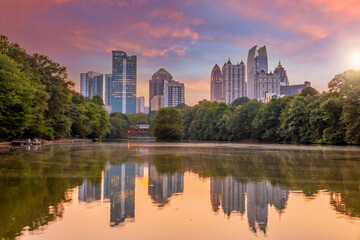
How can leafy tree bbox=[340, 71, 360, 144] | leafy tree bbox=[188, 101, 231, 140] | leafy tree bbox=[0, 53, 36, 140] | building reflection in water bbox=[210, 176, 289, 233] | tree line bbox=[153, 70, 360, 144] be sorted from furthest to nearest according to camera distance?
leafy tree bbox=[188, 101, 231, 140] < tree line bbox=[153, 70, 360, 144] < leafy tree bbox=[340, 71, 360, 144] < leafy tree bbox=[0, 53, 36, 140] < building reflection in water bbox=[210, 176, 289, 233]

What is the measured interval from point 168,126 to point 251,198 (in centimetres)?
9295

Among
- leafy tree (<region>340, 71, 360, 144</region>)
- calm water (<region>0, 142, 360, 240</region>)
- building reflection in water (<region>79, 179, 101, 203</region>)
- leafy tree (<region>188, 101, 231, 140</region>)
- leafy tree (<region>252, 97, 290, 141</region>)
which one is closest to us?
calm water (<region>0, 142, 360, 240</region>)

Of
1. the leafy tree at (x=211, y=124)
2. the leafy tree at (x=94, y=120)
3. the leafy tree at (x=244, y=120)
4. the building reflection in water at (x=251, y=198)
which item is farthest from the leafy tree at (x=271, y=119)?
the building reflection in water at (x=251, y=198)

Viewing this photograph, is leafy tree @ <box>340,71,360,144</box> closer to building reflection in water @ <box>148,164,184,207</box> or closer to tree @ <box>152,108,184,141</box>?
building reflection in water @ <box>148,164,184,207</box>

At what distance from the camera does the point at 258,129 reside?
86.4 m

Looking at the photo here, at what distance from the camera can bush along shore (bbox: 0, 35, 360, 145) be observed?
4006 cm

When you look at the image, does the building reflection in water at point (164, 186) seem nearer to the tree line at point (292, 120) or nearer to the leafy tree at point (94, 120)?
the tree line at point (292, 120)

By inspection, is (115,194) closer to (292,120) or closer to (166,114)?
(292,120)

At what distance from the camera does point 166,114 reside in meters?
104

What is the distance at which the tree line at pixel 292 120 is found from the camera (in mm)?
51000

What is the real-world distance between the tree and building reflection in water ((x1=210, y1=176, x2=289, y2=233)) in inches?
3558

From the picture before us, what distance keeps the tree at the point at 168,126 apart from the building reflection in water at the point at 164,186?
8813 cm

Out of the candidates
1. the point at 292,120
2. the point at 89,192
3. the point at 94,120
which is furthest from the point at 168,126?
the point at 89,192

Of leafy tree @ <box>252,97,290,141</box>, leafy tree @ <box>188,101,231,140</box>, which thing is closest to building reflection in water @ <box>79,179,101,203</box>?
leafy tree @ <box>252,97,290,141</box>
